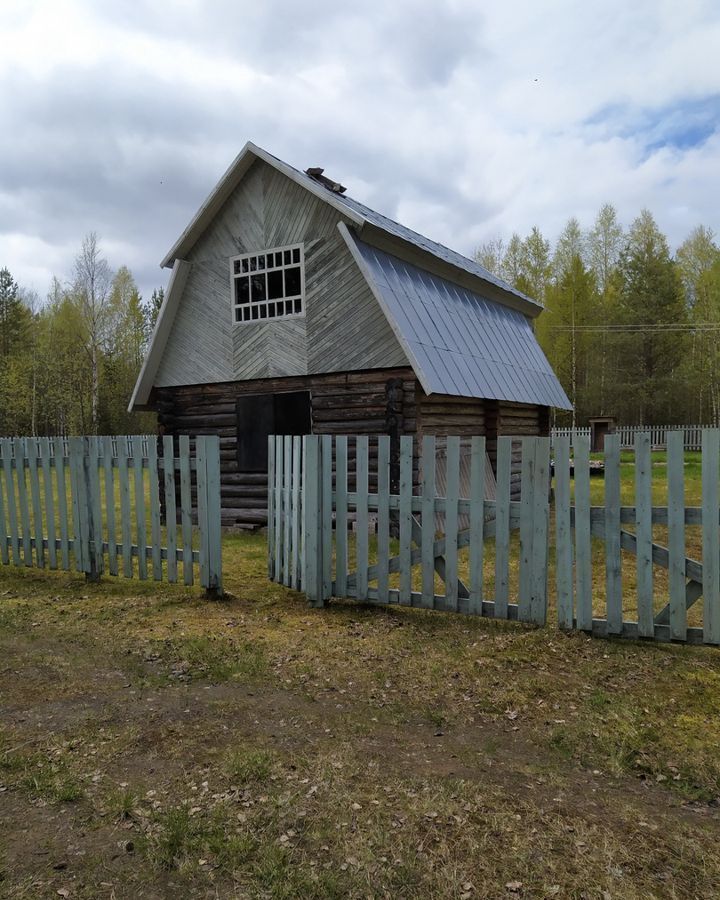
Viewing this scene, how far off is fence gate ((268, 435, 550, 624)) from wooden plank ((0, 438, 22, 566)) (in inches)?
147

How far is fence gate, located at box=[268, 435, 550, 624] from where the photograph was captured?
17.4ft

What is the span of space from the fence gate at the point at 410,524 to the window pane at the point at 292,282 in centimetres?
619

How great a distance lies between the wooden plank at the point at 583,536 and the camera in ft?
16.3

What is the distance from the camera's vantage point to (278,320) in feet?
41.5

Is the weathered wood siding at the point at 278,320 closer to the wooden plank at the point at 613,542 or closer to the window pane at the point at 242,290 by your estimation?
the window pane at the point at 242,290

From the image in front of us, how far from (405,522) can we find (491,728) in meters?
2.47

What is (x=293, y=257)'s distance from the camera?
40.8 ft

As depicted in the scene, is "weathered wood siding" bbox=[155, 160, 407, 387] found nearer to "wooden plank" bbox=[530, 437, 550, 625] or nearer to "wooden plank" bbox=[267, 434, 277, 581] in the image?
"wooden plank" bbox=[267, 434, 277, 581]

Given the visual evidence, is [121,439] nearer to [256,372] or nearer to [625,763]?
[256,372]

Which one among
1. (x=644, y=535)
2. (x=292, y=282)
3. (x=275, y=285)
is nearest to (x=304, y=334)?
(x=292, y=282)

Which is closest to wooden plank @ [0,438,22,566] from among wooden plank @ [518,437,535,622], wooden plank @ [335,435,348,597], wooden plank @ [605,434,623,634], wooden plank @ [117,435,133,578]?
wooden plank @ [117,435,133,578]

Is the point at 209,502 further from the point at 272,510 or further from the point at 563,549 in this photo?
the point at 563,549

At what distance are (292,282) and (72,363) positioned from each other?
33.1 metres

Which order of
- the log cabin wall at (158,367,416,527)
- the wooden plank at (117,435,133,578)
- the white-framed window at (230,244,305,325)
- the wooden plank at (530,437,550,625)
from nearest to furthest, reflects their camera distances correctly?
the wooden plank at (530,437,550,625) → the wooden plank at (117,435,133,578) → the log cabin wall at (158,367,416,527) → the white-framed window at (230,244,305,325)
